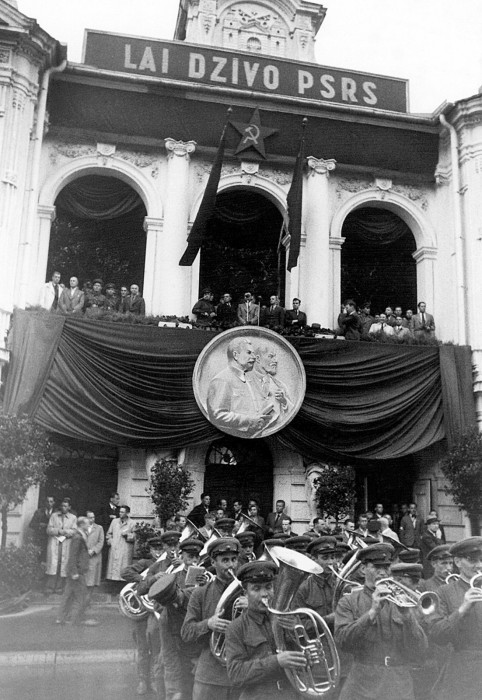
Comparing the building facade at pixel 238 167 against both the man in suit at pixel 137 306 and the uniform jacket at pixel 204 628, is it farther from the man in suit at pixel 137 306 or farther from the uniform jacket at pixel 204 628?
the uniform jacket at pixel 204 628

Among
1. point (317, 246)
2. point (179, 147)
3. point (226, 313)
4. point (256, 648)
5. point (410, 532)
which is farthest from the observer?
point (317, 246)

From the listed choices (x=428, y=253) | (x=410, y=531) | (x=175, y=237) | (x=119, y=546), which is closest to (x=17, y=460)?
(x=119, y=546)

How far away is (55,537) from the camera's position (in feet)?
46.9

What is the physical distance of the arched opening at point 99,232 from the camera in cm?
1961

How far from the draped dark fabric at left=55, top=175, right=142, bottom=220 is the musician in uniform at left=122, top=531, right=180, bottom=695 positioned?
12179 millimetres

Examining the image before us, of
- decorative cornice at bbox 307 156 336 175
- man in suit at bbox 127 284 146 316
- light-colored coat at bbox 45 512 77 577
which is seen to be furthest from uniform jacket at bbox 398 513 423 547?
decorative cornice at bbox 307 156 336 175

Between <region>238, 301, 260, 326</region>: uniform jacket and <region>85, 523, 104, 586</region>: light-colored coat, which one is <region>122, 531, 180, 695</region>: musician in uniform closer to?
<region>85, 523, 104, 586</region>: light-colored coat

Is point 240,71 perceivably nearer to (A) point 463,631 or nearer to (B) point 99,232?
(B) point 99,232

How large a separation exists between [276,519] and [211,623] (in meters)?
9.74

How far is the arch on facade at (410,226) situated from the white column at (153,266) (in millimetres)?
4455

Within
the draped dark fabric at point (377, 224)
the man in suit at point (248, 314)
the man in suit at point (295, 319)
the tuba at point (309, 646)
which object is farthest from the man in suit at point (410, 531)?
the tuba at point (309, 646)

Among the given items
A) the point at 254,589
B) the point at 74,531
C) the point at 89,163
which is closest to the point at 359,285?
the point at 89,163

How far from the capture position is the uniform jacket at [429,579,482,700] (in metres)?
5.59

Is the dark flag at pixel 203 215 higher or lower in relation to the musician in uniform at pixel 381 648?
higher
